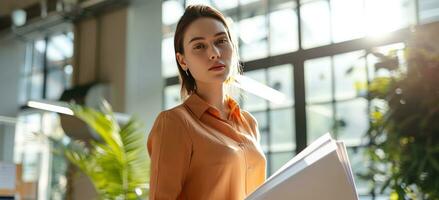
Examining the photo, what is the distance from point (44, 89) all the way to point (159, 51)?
2918mm

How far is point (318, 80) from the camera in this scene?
201 inches

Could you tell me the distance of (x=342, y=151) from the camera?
2.79ft

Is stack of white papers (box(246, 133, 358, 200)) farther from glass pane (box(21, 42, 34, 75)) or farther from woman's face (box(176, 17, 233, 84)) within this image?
glass pane (box(21, 42, 34, 75))

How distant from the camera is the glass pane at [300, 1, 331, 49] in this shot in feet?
17.0

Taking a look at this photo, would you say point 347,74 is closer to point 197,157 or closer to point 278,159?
point 278,159

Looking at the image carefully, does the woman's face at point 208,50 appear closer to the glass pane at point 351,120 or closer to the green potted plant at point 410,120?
the green potted plant at point 410,120

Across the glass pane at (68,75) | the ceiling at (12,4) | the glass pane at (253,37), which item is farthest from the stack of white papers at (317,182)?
the ceiling at (12,4)

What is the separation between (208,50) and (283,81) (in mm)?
4385

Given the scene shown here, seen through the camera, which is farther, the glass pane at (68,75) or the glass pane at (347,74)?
the glass pane at (68,75)

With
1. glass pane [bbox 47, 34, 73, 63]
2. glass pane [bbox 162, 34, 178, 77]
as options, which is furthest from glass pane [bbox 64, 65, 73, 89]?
glass pane [bbox 162, 34, 178, 77]

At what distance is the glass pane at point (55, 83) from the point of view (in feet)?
27.9

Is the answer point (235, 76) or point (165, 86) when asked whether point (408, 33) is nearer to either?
point (235, 76)

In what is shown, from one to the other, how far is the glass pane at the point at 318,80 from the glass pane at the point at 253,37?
23.1 inches

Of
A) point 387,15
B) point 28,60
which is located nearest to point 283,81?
point 387,15
